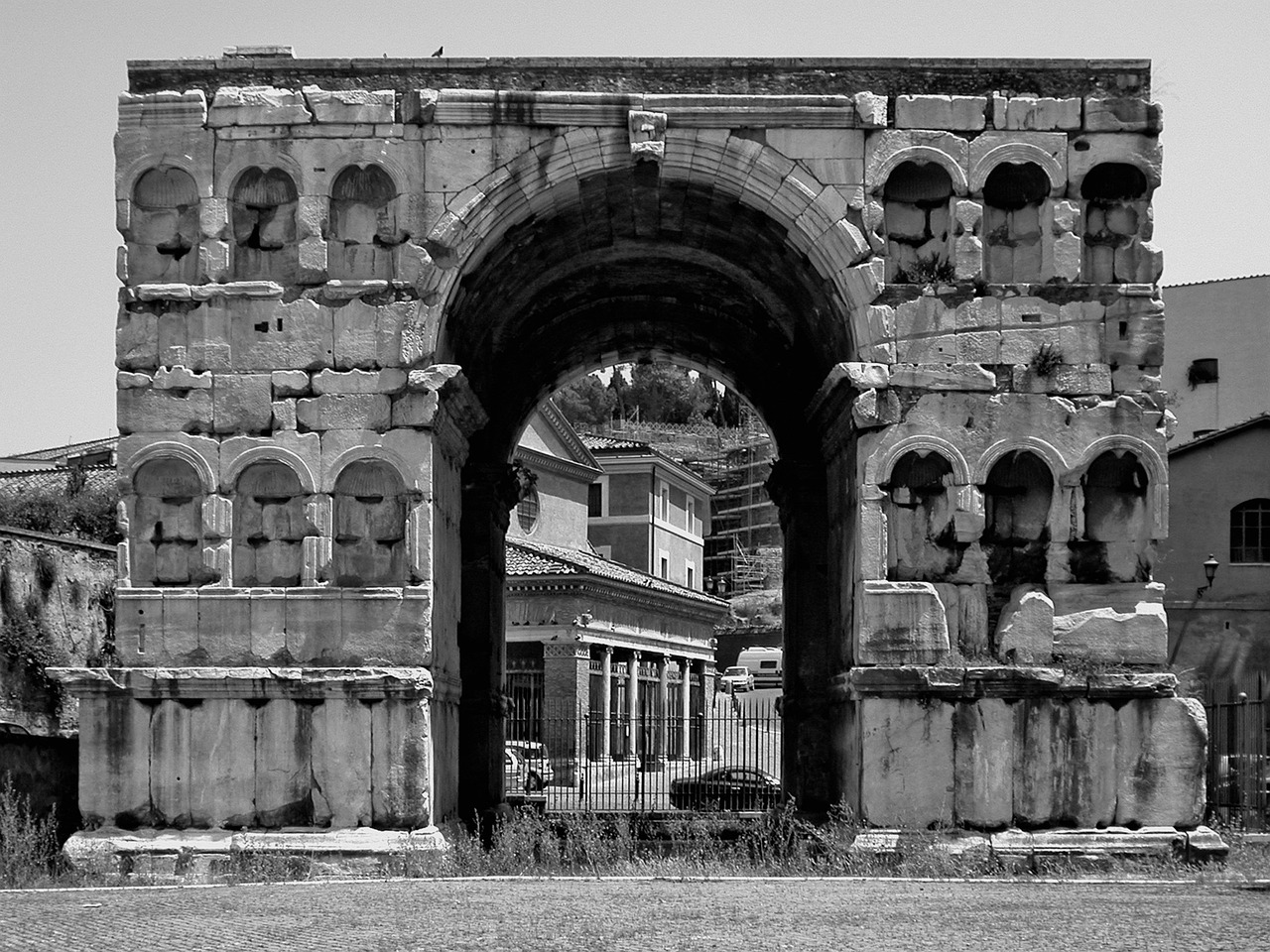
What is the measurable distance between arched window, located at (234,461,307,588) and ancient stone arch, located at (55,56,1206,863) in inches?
7.1

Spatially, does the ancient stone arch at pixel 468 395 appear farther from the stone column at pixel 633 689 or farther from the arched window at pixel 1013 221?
the stone column at pixel 633 689

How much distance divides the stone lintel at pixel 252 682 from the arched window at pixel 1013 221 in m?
6.86

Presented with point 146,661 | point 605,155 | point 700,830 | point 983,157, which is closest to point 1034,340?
point 983,157

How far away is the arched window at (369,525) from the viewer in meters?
16.0

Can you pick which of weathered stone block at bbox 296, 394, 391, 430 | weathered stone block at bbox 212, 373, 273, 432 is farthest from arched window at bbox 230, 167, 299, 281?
weathered stone block at bbox 296, 394, 391, 430

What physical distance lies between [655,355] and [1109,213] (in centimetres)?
819

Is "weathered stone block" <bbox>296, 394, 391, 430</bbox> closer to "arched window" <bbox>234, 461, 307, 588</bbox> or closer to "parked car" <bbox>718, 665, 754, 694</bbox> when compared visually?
"arched window" <bbox>234, 461, 307, 588</bbox>

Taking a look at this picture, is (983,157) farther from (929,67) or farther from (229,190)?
(229,190)

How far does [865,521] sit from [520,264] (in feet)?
16.2

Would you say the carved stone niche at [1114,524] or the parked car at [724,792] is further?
the parked car at [724,792]

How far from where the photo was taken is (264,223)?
1638cm

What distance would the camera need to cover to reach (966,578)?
52.3ft

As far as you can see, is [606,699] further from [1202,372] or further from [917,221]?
[917,221]

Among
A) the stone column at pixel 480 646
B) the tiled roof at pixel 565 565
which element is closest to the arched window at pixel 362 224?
the stone column at pixel 480 646
